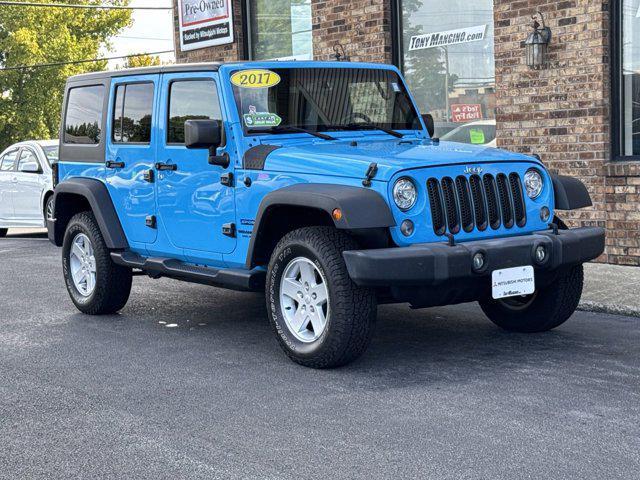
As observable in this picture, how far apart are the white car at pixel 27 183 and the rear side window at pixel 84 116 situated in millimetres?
6577

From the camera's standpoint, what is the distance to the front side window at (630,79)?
1035 cm

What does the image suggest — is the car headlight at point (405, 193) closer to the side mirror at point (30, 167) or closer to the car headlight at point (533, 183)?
the car headlight at point (533, 183)

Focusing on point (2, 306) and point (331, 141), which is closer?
point (331, 141)

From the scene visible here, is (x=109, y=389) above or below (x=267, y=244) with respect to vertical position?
below

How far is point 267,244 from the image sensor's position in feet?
22.0

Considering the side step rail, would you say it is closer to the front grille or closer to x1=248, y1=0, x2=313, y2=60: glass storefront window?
the front grille

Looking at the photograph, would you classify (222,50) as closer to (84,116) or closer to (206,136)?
(84,116)

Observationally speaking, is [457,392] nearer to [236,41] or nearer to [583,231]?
[583,231]

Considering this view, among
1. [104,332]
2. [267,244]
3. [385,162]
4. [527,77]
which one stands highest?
[527,77]

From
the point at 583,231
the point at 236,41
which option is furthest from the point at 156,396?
the point at 236,41

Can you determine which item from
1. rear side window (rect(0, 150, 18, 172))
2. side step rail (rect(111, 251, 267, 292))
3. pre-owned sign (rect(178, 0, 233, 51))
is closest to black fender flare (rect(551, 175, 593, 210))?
side step rail (rect(111, 251, 267, 292))

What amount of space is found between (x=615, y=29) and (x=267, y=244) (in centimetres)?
543

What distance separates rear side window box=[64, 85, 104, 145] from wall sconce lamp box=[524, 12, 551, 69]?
4766mm

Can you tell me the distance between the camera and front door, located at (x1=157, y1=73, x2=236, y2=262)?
22.8ft
